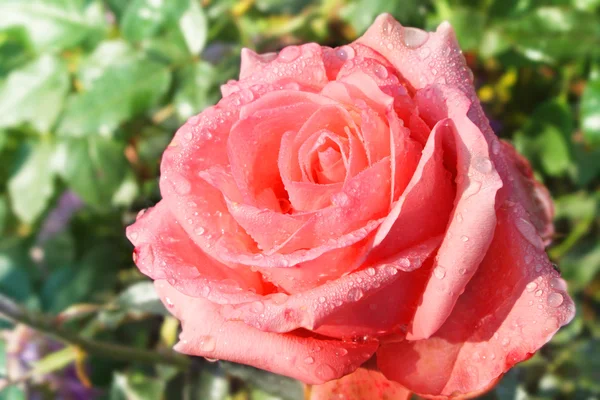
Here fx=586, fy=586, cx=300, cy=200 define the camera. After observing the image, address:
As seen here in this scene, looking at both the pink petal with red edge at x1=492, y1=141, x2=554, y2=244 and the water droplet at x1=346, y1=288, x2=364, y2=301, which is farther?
the pink petal with red edge at x1=492, y1=141, x2=554, y2=244

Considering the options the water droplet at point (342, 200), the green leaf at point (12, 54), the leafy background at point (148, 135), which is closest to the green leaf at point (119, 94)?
the leafy background at point (148, 135)

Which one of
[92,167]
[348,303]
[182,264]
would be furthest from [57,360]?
[348,303]

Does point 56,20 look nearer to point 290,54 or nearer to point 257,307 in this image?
point 290,54

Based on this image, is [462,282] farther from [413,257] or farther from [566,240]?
[566,240]

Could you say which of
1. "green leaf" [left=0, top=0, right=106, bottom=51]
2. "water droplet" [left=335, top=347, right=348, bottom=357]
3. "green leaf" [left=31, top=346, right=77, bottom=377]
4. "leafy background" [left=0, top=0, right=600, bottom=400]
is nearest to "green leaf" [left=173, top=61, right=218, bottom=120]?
"leafy background" [left=0, top=0, right=600, bottom=400]

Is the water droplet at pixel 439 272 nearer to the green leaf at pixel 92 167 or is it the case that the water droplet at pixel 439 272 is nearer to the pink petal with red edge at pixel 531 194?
the pink petal with red edge at pixel 531 194

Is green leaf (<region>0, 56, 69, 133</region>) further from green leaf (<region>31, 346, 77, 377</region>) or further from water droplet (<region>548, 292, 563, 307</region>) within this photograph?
water droplet (<region>548, 292, 563, 307</region>)

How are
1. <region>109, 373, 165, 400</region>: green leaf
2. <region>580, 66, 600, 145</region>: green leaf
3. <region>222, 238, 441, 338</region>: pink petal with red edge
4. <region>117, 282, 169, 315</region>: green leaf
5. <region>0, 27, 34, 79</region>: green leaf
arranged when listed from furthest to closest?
<region>0, 27, 34, 79</region>: green leaf → <region>109, 373, 165, 400</region>: green leaf → <region>580, 66, 600, 145</region>: green leaf → <region>117, 282, 169, 315</region>: green leaf → <region>222, 238, 441, 338</region>: pink petal with red edge
